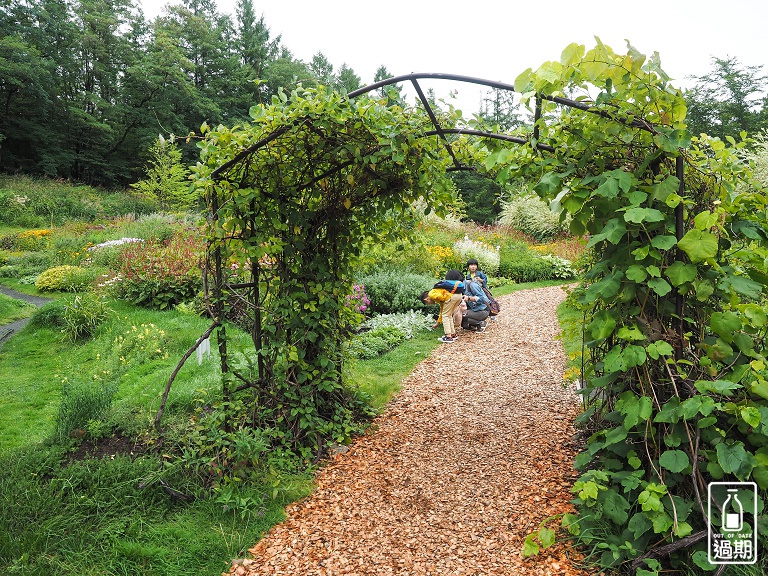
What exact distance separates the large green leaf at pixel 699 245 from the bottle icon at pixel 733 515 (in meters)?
1.13

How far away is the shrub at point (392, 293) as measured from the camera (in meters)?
8.56

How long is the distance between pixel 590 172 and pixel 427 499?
2261 mm

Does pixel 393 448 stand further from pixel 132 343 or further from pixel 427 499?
pixel 132 343

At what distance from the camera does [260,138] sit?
3.10 metres

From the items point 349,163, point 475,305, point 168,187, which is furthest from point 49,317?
point 168,187

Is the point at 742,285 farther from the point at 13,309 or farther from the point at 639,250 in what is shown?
the point at 13,309

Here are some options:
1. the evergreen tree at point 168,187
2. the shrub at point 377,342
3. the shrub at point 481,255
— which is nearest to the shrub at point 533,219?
the shrub at point 481,255

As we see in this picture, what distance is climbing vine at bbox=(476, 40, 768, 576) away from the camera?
7.10ft

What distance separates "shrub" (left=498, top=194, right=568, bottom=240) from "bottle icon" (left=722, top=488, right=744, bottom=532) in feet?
51.8

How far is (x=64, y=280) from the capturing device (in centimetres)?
978

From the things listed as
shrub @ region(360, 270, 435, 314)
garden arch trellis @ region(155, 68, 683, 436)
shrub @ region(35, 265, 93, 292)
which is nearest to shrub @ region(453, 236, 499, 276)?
shrub @ region(360, 270, 435, 314)

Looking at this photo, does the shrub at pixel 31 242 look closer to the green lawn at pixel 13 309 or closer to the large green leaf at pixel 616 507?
the green lawn at pixel 13 309

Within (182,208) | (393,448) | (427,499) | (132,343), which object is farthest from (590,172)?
(182,208)

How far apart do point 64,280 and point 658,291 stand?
10.9 metres
